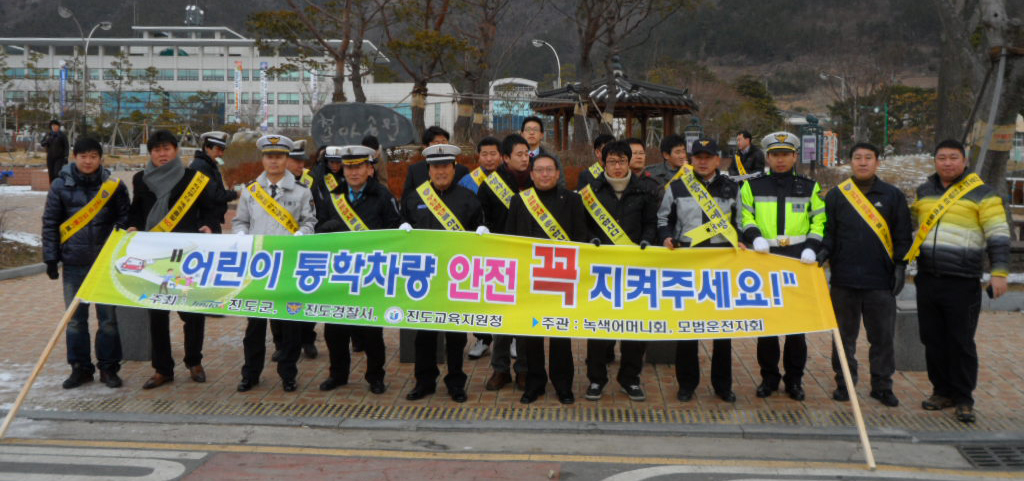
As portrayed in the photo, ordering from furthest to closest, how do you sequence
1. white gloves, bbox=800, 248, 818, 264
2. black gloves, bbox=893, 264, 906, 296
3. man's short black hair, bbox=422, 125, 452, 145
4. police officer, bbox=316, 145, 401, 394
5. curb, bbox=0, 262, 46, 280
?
curb, bbox=0, 262, 46, 280
man's short black hair, bbox=422, 125, 452, 145
police officer, bbox=316, 145, 401, 394
black gloves, bbox=893, 264, 906, 296
white gloves, bbox=800, 248, 818, 264

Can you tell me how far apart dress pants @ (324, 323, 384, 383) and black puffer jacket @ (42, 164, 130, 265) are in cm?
190

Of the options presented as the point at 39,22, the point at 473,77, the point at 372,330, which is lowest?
the point at 372,330

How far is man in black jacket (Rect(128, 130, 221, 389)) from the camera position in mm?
7035

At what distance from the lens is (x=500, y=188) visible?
730 cm

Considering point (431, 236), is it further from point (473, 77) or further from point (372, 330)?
point (473, 77)

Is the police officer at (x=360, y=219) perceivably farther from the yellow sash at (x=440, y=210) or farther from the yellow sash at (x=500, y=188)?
the yellow sash at (x=500, y=188)

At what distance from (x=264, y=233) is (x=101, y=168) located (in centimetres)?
148

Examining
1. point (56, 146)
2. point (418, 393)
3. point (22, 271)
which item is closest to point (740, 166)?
point (418, 393)

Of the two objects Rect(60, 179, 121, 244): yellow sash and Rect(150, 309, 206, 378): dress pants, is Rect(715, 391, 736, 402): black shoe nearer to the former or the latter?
Rect(150, 309, 206, 378): dress pants

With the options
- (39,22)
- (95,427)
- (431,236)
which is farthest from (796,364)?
(39,22)

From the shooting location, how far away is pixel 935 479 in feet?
17.0

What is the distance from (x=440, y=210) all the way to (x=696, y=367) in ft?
7.41

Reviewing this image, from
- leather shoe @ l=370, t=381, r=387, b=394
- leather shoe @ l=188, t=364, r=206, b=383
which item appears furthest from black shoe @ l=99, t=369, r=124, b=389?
leather shoe @ l=370, t=381, r=387, b=394

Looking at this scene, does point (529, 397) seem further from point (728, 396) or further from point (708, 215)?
point (708, 215)
